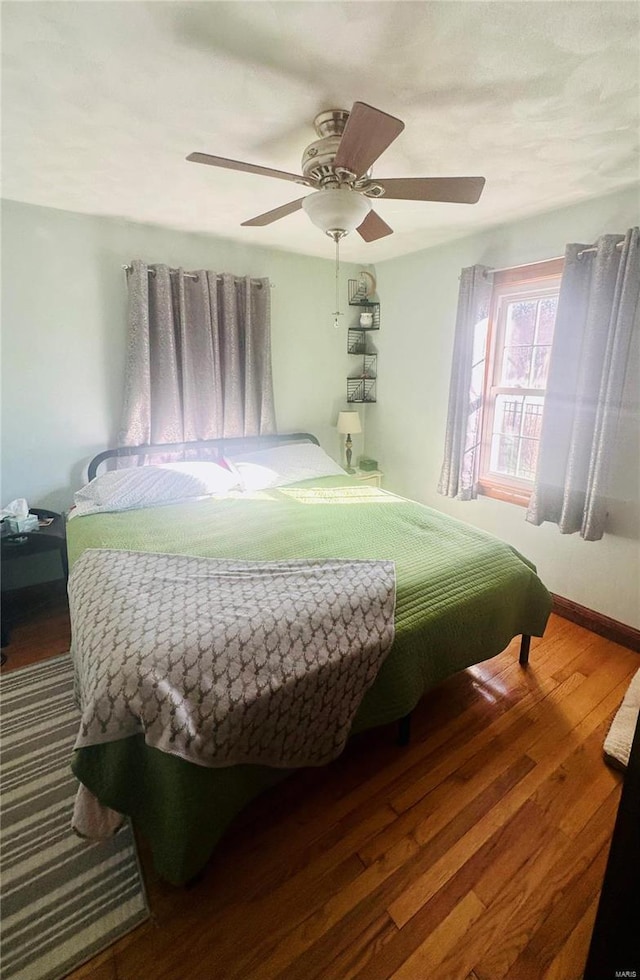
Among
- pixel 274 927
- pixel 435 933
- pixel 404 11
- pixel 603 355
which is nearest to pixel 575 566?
pixel 603 355

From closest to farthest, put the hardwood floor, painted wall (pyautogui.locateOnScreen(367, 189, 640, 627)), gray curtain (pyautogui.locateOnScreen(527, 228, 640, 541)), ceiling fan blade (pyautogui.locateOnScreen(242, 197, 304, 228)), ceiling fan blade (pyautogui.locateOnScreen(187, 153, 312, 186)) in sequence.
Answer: the hardwood floor < ceiling fan blade (pyautogui.locateOnScreen(187, 153, 312, 186)) < ceiling fan blade (pyautogui.locateOnScreen(242, 197, 304, 228)) < gray curtain (pyautogui.locateOnScreen(527, 228, 640, 541)) < painted wall (pyautogui.locateOnScreen(367, 189, 640, 627))

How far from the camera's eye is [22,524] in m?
2.48

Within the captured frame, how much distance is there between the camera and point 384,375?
3893 mm

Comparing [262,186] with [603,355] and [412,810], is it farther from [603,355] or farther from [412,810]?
[412,810]

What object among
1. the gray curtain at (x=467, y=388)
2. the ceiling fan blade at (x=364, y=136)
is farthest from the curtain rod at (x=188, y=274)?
the ceiling fan blade at (x=364, y=136)

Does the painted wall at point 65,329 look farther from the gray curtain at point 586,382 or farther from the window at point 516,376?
the gray curtain at point 586,382

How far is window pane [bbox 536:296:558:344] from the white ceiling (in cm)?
58

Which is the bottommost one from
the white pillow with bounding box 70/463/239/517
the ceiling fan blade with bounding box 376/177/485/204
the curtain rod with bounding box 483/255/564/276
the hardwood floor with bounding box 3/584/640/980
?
the hardwood floor with bounding box 3/584/640/980

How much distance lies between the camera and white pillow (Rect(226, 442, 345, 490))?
3047 mm

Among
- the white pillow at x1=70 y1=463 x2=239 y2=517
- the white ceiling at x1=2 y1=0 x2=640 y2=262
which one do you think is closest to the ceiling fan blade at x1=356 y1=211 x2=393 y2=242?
the white ceiling at x1=2 y1=0 x2=640 y2=262

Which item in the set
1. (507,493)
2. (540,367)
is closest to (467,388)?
(540,367)

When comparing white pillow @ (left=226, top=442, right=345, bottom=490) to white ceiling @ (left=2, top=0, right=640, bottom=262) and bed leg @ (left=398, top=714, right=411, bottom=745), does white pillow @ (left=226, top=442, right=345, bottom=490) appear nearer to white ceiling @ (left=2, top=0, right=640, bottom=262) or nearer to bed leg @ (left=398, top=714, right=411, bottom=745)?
Answer: white ceiling @ (left=2, top=0, right=640, bottom=262)

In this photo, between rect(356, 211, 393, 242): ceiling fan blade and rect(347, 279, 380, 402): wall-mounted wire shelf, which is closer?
rect(356, 211, 393, 242): ceiling fan blade

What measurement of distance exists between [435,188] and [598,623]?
246 cm
